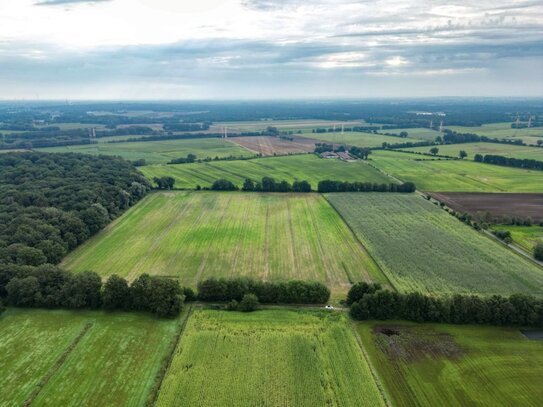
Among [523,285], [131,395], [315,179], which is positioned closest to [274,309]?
[131,395]

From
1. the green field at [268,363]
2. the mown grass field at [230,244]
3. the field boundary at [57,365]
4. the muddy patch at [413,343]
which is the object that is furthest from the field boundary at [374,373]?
the field boundary at [57,365]

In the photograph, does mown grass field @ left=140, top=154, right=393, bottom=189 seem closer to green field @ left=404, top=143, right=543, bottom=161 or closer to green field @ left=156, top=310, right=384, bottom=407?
green field @ left=404, top=143, right=543, bottom=161

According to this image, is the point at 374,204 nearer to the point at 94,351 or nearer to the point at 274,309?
the point at 274,309

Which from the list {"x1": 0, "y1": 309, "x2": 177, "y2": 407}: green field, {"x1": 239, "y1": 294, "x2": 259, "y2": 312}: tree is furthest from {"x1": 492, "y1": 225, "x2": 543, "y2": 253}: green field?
{"x1": 0, "y1": 309, "x2": 177, "y2": 407}: green field

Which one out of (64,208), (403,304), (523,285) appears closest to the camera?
(403,304)

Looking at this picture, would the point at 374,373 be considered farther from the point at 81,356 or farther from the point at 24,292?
the point at 24,292

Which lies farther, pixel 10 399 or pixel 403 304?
pixel 403 304

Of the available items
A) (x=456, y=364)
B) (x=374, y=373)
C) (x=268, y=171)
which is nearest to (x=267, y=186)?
(x=268, y=171)

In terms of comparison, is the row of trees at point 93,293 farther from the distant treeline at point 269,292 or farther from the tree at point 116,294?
the distant treeline at point 269,292
